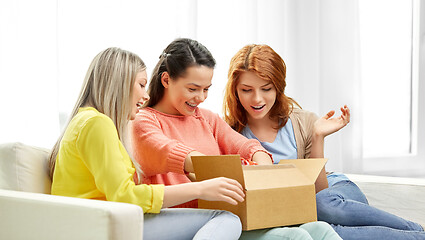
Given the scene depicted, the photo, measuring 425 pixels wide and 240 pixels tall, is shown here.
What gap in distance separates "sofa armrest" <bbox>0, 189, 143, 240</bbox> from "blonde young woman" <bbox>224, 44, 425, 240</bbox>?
0.83 meters

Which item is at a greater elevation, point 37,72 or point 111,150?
point 37,72

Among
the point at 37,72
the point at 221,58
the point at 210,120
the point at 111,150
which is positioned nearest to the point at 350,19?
the point at 221,58

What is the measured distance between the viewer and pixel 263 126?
200 centimetres

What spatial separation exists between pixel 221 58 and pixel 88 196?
6.09 feet

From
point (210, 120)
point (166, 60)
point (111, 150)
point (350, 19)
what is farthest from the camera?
point (350, 19)

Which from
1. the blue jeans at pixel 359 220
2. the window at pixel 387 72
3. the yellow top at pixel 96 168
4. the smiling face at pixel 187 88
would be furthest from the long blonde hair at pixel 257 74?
the window at pixel 387 72

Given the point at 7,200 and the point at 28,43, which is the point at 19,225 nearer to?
the point at 7,200

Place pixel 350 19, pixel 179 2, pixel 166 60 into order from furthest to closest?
pixel 350 19 < pixel 179 2 < pixel 166 60

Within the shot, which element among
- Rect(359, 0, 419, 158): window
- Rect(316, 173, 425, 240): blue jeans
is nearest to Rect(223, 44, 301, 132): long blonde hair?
Rect(316, 173, 425, 240): blue jeans

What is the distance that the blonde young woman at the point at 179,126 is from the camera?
1483 millimetres

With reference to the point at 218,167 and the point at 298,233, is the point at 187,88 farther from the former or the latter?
the point at 298,233

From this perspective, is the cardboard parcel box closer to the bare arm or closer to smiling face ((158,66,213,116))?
the bare arm

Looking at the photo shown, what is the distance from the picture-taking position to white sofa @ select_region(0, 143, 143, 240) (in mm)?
1025

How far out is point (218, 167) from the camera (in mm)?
1321
